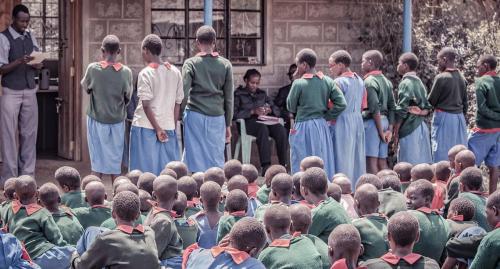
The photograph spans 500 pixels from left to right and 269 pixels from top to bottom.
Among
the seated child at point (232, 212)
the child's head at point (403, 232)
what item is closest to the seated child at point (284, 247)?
the child's head at point (403, 232)

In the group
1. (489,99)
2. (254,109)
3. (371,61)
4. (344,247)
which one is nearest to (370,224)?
(344,247)

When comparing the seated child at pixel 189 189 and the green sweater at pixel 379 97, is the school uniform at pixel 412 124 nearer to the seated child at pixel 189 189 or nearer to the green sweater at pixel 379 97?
the green sweater at pixel 379 97

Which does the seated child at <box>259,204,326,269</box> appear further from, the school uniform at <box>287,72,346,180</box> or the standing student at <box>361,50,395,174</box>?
the standing student at <box>361,50,395,174</box>

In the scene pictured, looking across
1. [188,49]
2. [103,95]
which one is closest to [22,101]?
[103,95]

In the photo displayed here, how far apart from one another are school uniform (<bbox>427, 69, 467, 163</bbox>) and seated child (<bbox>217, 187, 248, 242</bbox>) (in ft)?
15.1

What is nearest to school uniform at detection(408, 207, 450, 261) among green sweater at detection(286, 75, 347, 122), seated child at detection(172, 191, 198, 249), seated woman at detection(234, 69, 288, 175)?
seated child at detection(172, 191, 198, 249)

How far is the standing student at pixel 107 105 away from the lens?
8.78 m

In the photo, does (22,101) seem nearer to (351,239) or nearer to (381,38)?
(381,38)

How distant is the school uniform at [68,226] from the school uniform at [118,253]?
1037mm

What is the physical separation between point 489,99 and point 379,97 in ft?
3.75

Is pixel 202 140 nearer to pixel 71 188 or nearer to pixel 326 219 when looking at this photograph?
pixel 71 188

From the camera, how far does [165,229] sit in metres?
5.84

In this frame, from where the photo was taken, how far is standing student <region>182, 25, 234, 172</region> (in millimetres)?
8945

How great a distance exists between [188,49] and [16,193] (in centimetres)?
603
